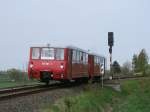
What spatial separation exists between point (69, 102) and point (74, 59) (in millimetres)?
11385

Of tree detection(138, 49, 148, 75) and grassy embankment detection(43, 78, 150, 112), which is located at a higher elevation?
tree detection(138, 49, 148, 75)

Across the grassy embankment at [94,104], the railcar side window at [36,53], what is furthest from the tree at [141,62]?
the grassy embankment at [94,104]

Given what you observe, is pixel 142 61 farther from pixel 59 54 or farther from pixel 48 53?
pixel 59 54

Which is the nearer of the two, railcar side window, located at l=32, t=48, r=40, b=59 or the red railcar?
the red railcar

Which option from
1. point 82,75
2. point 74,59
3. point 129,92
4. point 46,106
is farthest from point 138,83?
point 46,106

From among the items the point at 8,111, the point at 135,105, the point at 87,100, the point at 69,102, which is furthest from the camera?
the point at 135,105

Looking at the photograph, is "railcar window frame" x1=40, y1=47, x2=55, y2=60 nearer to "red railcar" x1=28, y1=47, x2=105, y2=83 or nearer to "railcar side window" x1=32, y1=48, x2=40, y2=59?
"red railcar" x1=28, y1=47, x2=105, y2=83

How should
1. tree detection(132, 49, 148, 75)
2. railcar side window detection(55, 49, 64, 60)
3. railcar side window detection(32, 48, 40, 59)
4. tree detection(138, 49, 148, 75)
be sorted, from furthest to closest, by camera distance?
1. tree detection(132, 49, 148, 75)
2. tree detection(138, 49, 148, 75)
3. railcar side window detection(32, 48, 40, 59)
4. railcar side window detection(55, 49, 64, 60)

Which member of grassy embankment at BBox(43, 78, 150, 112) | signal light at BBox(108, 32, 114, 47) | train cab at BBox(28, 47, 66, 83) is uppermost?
signal light at BBox(108, 32, 114, 47)

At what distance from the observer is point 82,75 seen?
3281 cm

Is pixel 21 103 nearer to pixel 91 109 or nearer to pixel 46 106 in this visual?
pixel 46 106

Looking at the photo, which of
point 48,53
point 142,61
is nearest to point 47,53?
point 48,53

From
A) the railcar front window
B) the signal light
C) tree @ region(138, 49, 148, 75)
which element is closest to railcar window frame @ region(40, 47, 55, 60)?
the railcar front window

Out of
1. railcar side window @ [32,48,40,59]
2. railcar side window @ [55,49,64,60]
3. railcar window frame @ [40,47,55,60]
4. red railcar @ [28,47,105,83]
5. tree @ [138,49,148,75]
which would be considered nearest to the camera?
red railcar @ [28,47,105,83]
